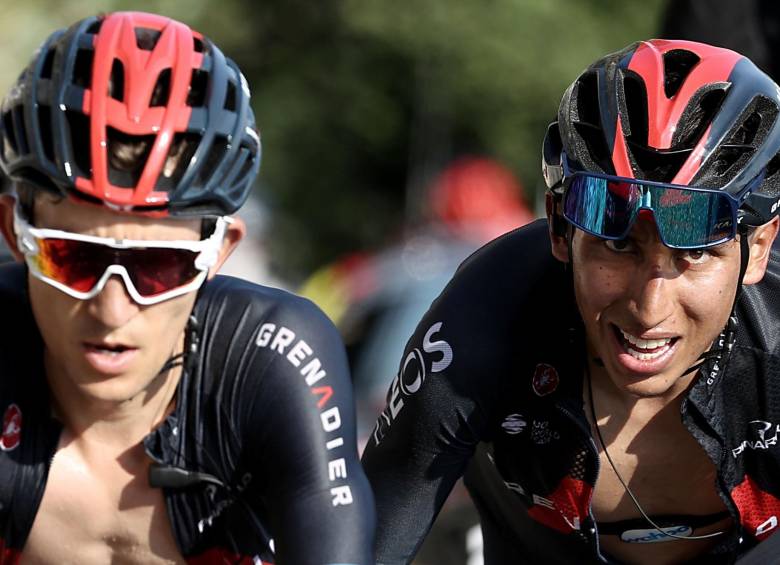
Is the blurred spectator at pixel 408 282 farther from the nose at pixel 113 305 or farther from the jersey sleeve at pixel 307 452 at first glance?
the nose at pixel 113 305

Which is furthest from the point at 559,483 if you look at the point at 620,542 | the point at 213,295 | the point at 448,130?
the point at 448,130

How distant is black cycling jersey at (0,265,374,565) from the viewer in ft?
13.0

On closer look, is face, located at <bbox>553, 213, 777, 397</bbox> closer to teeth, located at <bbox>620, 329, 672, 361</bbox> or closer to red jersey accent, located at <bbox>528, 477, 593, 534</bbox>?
teeth, located at <bbox>620, 329, 672, 361</bbox>

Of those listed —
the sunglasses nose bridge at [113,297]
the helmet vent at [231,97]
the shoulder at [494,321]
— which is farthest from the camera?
the shoulder at [494,321]

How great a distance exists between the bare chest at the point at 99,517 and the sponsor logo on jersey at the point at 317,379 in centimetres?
52

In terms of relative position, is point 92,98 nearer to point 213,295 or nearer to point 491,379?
point 213,295

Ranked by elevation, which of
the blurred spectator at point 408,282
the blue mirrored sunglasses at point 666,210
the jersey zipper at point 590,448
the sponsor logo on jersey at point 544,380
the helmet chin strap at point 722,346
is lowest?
the blurred spectator at point 408,282

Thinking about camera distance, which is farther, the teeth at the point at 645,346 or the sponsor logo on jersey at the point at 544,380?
the sponsor logo on jersey at the point at 544,380

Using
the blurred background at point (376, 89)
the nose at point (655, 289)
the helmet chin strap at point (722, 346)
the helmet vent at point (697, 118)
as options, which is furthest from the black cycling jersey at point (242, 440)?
the blurred background at point (376, 89)

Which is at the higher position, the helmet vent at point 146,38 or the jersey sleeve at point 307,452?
the helmet vent at point 146,38

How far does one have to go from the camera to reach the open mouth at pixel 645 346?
13.1 ft

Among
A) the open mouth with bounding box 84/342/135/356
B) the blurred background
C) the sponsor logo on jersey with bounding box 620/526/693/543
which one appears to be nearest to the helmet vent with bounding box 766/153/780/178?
the sponsor logo on jersey with bounding box 620/526/693/543

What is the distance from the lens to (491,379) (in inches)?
167

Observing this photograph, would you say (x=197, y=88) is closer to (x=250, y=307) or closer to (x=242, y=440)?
(x=250, y=307)
